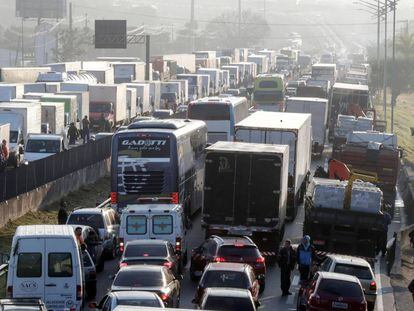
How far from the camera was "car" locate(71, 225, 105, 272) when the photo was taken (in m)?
29.7

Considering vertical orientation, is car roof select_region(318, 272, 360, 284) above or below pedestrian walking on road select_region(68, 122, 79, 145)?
above

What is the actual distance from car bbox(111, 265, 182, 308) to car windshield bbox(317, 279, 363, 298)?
115 inches

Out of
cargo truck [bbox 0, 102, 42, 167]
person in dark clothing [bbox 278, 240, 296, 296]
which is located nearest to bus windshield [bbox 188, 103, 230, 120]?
cargo truck [bbox 0, 102, 42, 167]

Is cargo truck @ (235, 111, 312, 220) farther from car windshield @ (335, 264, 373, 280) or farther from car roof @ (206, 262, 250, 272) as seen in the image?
car roof @ (206, 262, 250, 272)

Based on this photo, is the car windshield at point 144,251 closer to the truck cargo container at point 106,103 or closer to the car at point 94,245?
the car at point 94,245

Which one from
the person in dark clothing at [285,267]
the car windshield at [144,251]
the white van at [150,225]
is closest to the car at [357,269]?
the person in dark clothing at [285,267]

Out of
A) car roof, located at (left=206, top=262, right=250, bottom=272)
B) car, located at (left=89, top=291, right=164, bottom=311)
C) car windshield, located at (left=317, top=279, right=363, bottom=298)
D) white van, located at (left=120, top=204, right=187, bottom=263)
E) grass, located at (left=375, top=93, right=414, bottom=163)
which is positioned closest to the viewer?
car, located at (left=89, top=291, right=164, bottom=311)

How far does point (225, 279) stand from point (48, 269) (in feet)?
11.4

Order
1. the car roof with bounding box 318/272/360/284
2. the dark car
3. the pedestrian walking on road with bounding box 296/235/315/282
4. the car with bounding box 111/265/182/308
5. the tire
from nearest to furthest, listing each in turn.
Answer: the car with bounding box 111/265/182/308 < the car roof with bounding box 318/272/360/284 < the dark car < the tire < the pedestrian walking on road with bounding box 296/235/315/282

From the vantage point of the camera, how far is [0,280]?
28.4m

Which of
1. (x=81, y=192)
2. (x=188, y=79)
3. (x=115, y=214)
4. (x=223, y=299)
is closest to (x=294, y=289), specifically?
(x=115, y=214)

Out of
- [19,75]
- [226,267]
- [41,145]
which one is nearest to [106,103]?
[19,75]

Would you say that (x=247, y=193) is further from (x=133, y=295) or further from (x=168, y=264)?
(x=133, y=295)

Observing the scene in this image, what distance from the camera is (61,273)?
2300 centimetres
